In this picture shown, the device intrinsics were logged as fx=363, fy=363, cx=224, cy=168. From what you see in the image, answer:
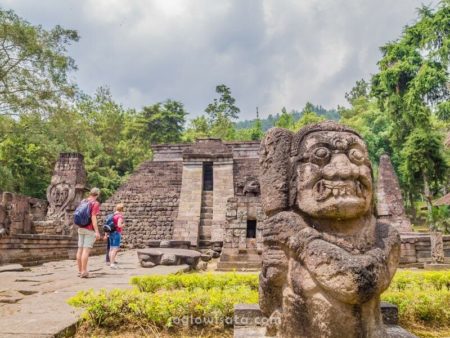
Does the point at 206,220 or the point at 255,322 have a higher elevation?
the point at 206,220

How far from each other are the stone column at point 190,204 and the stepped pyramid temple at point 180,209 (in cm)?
4

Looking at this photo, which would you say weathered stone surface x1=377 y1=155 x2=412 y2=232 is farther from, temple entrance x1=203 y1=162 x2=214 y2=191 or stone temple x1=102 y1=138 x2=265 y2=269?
temple entrance x1=203 y1=162 x2=214 y2=191

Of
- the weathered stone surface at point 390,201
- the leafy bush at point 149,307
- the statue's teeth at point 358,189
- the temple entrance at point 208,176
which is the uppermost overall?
the temple entrance at point 208,176

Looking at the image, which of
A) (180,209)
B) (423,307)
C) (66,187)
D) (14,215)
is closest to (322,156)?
(423,307)

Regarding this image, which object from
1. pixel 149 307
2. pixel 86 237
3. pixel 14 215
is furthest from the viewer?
pixel 14 215

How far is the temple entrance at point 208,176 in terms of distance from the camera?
18939mm

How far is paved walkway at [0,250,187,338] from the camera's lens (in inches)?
120

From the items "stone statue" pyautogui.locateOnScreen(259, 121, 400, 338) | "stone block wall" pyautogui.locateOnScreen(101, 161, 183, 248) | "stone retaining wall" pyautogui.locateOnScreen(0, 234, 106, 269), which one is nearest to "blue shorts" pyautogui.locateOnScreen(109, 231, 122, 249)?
"stone retaining wall" pyautogui.locateOnScreen(0, 234, 106, 269)

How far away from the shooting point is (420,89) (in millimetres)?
17859

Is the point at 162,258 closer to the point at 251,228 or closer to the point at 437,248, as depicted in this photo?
the point at 251,228

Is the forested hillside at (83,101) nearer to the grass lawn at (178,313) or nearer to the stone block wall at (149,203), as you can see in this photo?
the stone block wall at (149,203)

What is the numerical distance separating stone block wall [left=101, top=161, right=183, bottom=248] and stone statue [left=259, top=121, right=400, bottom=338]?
14.7 metres

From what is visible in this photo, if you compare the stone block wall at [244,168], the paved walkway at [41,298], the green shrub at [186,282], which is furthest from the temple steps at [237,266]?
the stone block wall at [244,168]

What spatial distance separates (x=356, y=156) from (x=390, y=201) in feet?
40.9
